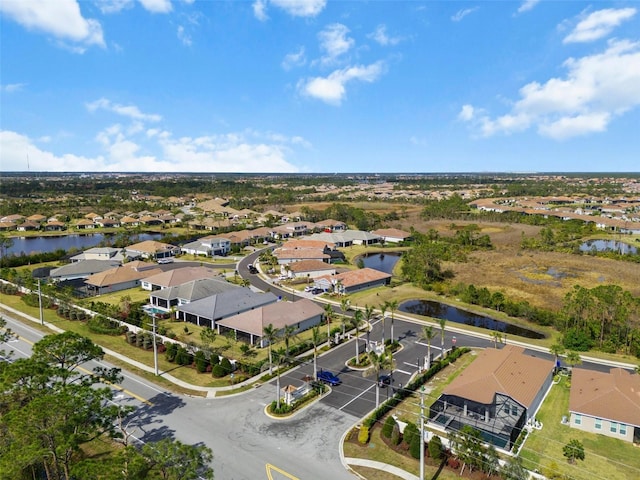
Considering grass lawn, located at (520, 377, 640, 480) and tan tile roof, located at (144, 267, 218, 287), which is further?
tan tile roof, located at (144, 267, 218, 287)

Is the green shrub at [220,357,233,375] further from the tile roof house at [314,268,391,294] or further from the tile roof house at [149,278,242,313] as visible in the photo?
the tile roof house at [314,268,391,294]

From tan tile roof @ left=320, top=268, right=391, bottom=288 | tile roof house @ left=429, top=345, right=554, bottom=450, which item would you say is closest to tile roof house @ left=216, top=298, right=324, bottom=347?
tan tile roof @ left=320, top=268, right=391, bottom=288

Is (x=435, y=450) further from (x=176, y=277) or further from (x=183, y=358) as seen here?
(x=176, y=277)

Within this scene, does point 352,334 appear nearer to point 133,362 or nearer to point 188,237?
point 133,362

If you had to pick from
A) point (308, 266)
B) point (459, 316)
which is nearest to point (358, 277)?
point (308, 266)

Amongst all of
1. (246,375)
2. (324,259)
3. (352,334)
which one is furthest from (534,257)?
(246,375)
